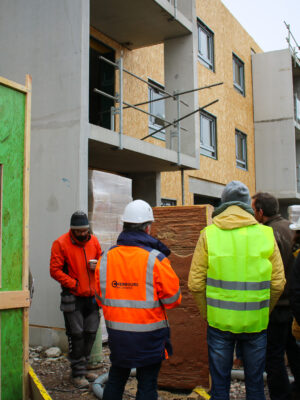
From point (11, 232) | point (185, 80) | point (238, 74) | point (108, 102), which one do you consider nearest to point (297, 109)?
point (238, 74)

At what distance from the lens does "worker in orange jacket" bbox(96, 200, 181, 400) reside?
3.25 meters

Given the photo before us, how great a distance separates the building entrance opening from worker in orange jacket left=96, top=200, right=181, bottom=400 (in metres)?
6.78

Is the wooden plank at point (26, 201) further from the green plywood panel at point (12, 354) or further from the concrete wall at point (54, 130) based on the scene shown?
the concrete wall at point (54, 130)

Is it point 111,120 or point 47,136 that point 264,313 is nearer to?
point 47,136

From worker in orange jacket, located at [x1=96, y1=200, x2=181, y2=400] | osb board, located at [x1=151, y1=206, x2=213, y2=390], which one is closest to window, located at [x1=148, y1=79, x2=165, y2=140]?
osb board, located at [x1=151, y1=206, x2=213, y2=390]

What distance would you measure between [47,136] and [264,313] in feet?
14.4

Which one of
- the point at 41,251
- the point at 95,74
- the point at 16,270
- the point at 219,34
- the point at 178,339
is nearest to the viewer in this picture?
the point at 16,270

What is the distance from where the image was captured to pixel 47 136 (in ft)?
21.6

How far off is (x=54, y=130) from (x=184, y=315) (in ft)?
11.0

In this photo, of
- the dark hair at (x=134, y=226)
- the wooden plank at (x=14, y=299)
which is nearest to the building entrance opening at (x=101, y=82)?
the wooden plank at (x=14, y=299)

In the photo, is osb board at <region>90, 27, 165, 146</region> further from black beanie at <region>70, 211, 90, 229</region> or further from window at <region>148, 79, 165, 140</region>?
black beanie at <region>70, 211, 90, 229</region>

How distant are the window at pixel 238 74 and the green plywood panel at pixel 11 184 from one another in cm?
1368

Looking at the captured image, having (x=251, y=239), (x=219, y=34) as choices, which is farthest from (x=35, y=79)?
(x=219, y=34)

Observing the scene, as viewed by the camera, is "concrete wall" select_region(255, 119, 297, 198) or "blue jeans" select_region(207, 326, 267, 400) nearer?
"blue jeans" select_region(207, 326, 267, 400)
